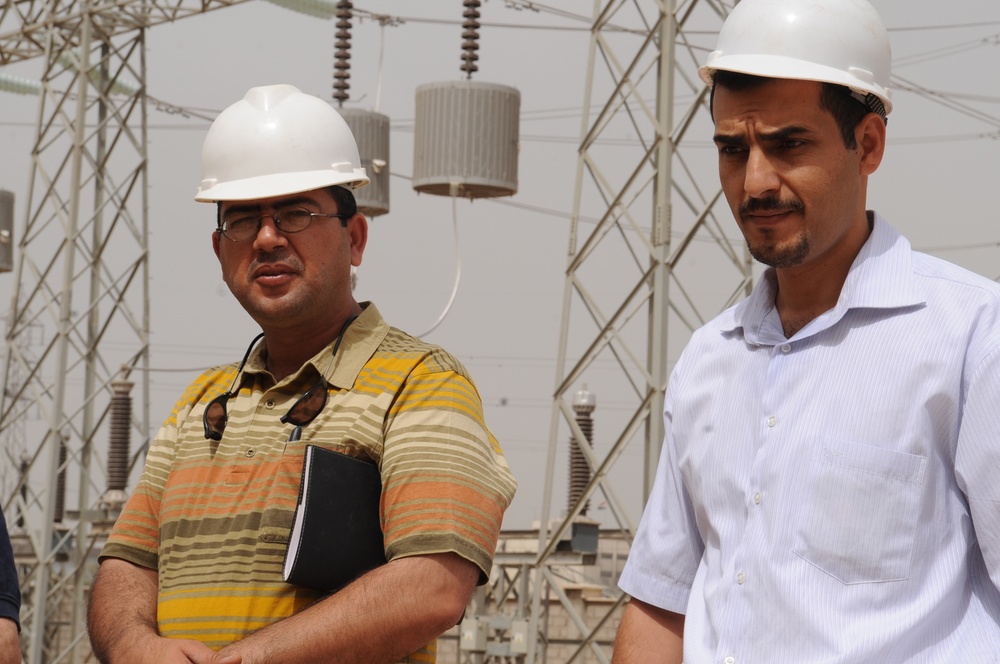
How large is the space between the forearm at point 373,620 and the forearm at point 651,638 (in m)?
0.28

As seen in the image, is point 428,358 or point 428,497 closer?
point 428,497

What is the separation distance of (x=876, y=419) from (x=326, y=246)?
3.74ft

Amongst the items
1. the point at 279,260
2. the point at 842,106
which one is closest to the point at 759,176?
the point at 842,106

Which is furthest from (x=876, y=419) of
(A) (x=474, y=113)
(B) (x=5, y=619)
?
(A) (x=474, y=113)

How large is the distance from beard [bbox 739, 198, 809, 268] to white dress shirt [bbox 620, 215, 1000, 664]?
74 millimetres

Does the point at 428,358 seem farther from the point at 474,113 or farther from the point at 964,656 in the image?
the point at 474,113

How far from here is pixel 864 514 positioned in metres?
1.79

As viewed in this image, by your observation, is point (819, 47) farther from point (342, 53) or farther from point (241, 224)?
point (342, 53)

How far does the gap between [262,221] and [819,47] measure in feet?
3.58

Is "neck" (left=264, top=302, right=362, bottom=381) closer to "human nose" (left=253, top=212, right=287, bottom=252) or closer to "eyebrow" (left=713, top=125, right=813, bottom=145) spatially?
"human nose" (left=253, top=212, right=287, bottom=252)

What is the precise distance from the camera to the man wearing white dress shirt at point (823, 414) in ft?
5.84

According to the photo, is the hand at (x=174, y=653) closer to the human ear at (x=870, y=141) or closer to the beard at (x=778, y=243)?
the beard at (x=778, y=243)

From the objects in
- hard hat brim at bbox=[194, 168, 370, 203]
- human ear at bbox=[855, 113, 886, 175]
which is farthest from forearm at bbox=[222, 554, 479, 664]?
human ear at bbox=[855, 113, 886, 175]

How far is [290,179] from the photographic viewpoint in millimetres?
2654
